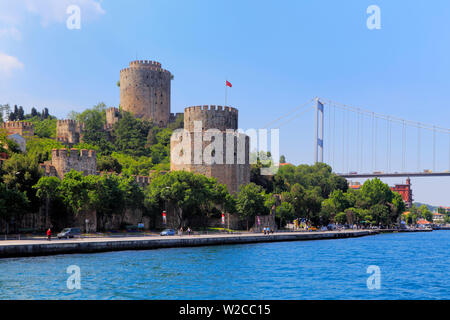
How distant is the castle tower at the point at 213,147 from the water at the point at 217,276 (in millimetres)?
16683

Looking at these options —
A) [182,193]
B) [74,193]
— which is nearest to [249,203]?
[182,193]

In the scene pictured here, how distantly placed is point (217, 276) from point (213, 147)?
26065 mm

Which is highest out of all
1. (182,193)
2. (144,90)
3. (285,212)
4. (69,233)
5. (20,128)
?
(144,90)

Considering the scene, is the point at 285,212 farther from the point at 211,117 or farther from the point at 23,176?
the point at 23,176

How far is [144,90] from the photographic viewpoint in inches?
2776

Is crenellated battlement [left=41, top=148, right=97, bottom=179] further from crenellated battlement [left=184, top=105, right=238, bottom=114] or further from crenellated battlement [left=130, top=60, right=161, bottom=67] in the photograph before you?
crenellated battlement [left=130, top=60, right=161, bottom=67]

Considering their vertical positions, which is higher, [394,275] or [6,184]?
[6,184]

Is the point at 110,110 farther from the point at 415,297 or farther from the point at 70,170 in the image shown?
the point at 415,297

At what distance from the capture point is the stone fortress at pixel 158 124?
34.6 m

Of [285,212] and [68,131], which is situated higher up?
[68,131]

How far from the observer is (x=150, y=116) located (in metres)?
70.8

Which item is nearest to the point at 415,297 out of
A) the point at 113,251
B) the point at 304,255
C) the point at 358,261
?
the point at 358,261

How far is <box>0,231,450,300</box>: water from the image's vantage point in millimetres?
16016

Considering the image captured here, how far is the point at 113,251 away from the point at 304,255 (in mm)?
10405
